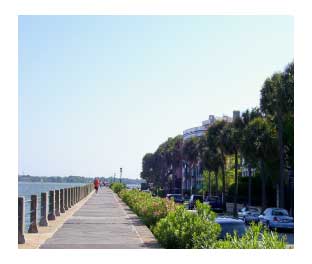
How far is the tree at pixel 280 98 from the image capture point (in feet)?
140

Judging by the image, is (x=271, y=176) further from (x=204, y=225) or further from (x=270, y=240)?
(x=270, y=240)

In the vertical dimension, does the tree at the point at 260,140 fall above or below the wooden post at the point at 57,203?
above

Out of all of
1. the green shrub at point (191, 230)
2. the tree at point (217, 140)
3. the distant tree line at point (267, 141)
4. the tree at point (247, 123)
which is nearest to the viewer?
the green shrub at point (191, 230)

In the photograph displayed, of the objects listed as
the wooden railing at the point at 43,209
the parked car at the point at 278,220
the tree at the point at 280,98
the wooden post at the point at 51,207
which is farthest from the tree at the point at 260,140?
the wooden post at the point at 51,207

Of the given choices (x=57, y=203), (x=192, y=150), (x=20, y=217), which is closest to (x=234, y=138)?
(x=57, y=203)

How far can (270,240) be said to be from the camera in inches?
399

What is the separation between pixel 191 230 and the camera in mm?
14141

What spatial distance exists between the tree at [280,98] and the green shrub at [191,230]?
28.4 meters

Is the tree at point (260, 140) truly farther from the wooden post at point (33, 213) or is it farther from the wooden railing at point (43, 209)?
the wooden post at point (33, 213)

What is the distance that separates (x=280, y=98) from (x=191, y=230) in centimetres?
3026

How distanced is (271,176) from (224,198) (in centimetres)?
1130

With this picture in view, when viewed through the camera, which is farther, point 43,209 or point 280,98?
point 280,98

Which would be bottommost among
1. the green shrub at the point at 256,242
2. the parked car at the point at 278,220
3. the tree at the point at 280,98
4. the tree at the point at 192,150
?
the parked car at the point at 278,220

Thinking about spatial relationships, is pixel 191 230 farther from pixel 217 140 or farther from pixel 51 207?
pixel 217 140
